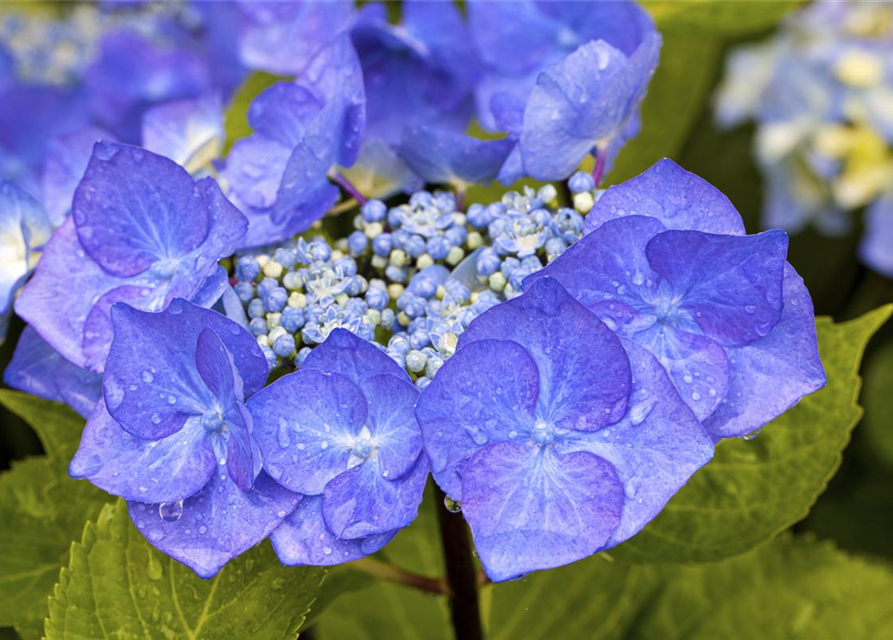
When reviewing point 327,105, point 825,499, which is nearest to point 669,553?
point 327,105

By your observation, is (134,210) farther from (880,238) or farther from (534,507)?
(880,238)

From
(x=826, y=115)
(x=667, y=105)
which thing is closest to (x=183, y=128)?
(x=667, y=105)

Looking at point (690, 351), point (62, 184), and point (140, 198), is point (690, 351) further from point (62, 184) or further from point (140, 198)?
point (62, 184)

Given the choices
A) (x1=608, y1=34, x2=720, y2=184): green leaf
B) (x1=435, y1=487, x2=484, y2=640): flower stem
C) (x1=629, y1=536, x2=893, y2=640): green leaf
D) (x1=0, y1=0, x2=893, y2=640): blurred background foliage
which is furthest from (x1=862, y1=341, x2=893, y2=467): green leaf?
(x1=435, y1=487, x2=484, y2=640): flower stem

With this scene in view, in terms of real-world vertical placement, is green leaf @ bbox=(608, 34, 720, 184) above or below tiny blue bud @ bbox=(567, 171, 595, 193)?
below

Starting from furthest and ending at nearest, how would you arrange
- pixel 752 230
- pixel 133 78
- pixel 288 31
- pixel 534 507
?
1. pixel 752 230
2. pixel 133 78
3. pixel 288 31
4. pixel 534 507

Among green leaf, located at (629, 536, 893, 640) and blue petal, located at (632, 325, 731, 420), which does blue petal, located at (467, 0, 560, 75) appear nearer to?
blue petal, located at (632, 325, 731, 420)
